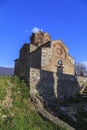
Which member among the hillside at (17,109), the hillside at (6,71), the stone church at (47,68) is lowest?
the hillside at (17,109)

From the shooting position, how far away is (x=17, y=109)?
56.7ft

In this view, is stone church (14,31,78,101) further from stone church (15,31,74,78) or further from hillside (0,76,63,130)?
hillside (0,76,63,130)

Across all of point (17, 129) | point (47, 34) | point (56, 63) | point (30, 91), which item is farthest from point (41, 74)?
point (47, 34)

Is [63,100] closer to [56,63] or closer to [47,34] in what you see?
[56,63]

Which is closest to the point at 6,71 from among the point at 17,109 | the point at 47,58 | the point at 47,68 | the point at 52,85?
the point at 47,58

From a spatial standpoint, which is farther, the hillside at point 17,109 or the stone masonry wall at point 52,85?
the stone masonry wall at point 52,85

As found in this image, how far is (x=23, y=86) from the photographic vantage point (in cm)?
Answer: 2061

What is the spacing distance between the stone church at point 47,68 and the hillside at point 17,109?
151 centimetres

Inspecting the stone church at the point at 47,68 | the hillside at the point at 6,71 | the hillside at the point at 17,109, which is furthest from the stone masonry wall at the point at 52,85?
the hillside at the point at 6,71

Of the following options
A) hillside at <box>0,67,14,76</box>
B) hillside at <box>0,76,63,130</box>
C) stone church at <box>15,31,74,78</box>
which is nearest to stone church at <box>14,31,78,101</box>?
stone church at <box>15,31,74,78</box>

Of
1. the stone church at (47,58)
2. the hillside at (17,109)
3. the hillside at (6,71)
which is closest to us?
the hillside at (17,109)

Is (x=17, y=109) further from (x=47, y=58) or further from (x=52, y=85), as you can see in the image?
(x=47, y=58)

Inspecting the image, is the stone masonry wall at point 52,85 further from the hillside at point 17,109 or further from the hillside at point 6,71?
the hillside at point 6,71

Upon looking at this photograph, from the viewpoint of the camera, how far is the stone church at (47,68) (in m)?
22.5
